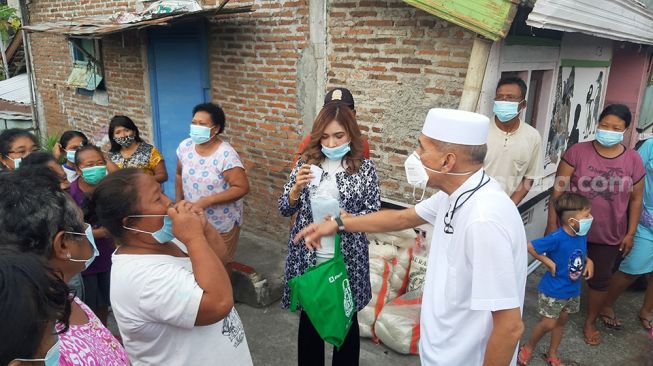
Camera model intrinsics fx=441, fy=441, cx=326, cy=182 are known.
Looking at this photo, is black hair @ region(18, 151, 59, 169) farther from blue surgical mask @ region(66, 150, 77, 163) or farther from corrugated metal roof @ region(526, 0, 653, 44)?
corrugated metal roof @ region(526, 0, 653, 44)

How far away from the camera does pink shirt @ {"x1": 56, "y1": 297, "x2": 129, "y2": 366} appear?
1.36 m

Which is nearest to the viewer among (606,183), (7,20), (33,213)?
(33,213)

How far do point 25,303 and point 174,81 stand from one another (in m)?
5.81

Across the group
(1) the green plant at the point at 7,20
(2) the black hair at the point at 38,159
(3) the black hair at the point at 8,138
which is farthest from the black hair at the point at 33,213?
(1) the green plant at the point at 7,20

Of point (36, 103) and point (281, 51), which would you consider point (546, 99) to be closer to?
point (281, 51)

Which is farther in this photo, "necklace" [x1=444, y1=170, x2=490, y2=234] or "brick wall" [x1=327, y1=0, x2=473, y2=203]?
"brick wall" [x1=327, y1=0, x2=473, y2=203]

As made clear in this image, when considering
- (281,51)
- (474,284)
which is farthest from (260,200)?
(474,284)

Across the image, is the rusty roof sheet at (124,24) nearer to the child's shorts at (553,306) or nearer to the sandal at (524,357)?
the child's shorts at (553,306)

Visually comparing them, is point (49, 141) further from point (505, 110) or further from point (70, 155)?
point (505, 110)

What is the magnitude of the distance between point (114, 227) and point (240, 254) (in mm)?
3554

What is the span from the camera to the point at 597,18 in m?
3.85

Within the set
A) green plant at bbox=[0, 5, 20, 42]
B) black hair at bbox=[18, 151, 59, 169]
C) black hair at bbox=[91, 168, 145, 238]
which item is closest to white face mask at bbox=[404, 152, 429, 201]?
black hair at bbox=[91, 168, 145, 238]

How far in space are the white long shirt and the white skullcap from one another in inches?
6.5

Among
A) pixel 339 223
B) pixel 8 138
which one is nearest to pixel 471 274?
pixel 339 223
